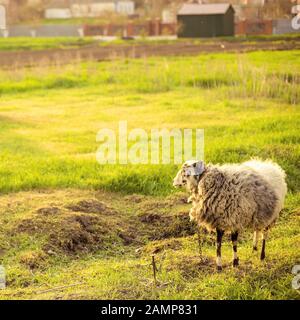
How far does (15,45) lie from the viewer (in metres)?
17.2

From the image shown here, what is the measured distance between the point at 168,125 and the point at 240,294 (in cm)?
534

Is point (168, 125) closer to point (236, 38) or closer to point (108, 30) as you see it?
point (236, 38)

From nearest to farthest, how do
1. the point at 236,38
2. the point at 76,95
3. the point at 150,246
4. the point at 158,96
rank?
the point at 150,246 → the point at 236,38 → the point at 158,96 → the point at 76,95

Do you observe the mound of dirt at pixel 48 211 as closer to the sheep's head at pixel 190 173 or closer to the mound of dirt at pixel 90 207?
the mound of dirt at pixel 90 207

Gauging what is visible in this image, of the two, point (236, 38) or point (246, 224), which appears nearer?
point (246, 224)

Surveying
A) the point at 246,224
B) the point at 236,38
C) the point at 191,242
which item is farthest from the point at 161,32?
the point at 246,224

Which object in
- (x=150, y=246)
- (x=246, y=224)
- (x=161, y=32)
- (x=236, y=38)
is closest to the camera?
(x=246, y=224)

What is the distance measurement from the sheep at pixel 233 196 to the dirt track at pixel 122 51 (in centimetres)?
441

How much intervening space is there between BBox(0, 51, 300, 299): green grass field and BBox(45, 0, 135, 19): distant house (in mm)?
1571

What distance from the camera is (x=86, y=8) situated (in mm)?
11445

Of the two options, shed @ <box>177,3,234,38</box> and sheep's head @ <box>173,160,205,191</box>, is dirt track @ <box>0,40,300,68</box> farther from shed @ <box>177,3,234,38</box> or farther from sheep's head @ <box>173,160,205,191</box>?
sheep's head @ <box>173,160,205,191</box>

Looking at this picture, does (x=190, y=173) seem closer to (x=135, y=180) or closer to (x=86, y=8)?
(x=135, y=180)
